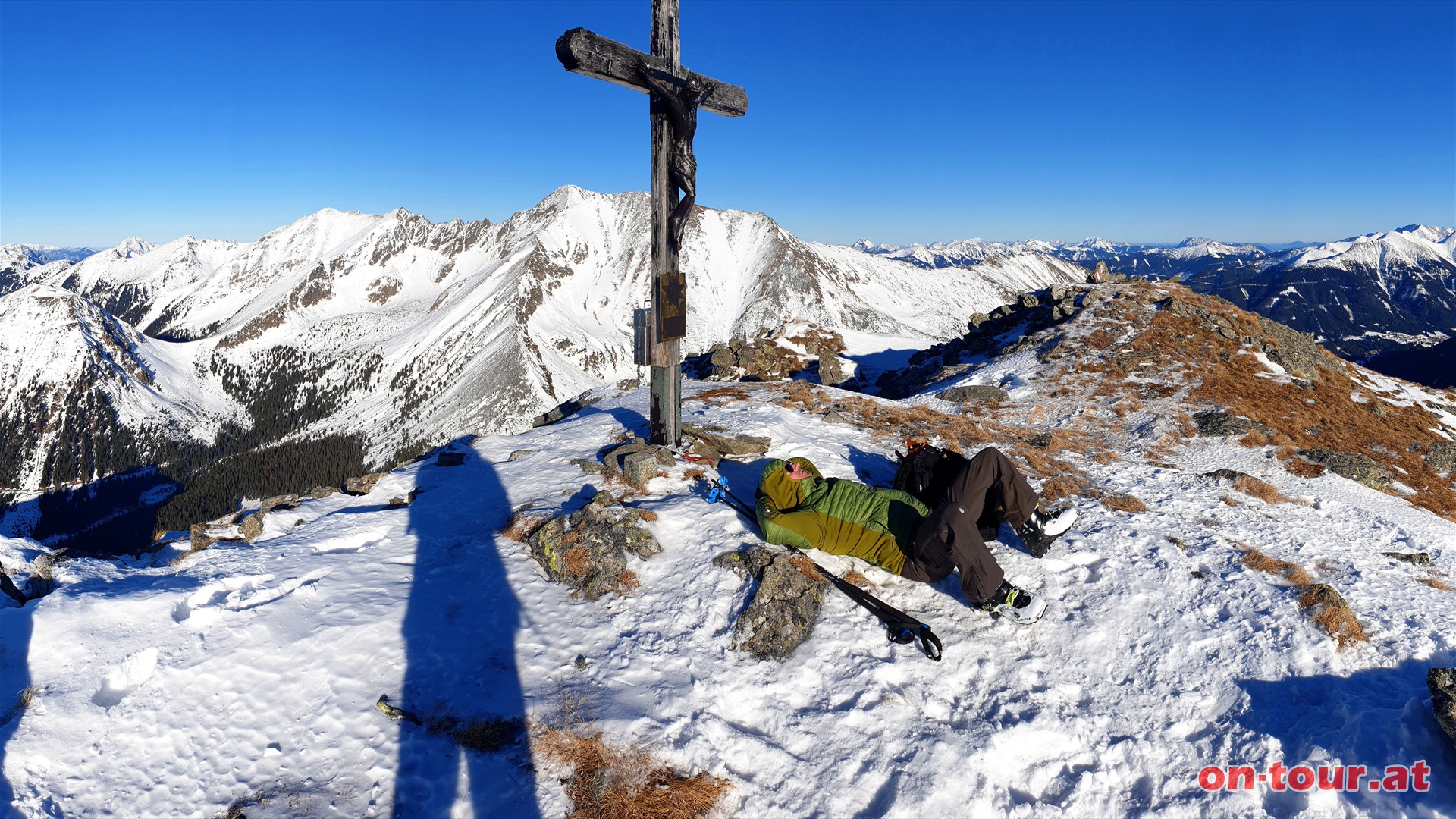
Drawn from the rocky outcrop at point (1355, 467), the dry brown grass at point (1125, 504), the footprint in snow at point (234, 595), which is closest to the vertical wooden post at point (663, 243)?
the footprint in snow at point (234, 595)

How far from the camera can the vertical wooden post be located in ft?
40.3

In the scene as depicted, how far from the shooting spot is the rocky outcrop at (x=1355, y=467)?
15570 millimetres

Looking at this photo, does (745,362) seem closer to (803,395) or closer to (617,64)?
(803,395)

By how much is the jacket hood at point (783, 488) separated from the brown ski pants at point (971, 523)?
2118 mm

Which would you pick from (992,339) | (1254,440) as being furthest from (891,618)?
(992,339)

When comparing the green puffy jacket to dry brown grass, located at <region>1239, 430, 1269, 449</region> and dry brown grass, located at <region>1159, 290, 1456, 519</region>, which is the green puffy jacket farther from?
dry brown grass, located at <region>1239, 430, 1269, 449</region>

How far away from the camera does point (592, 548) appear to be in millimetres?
10594

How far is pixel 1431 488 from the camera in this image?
638 inches

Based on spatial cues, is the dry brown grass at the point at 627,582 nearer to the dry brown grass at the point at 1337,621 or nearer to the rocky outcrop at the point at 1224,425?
the dry brown grass at the point at 1337,621

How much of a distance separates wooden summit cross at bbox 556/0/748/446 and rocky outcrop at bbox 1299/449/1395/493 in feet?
59.0

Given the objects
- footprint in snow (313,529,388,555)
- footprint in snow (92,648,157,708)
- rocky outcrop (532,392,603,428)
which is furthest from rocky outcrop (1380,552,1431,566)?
rocky outcrop (532,392,603,428)

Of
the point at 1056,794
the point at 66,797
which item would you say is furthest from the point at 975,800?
the point at 66,797

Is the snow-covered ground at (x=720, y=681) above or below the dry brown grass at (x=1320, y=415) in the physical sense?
below

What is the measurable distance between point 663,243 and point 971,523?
8.80 m
